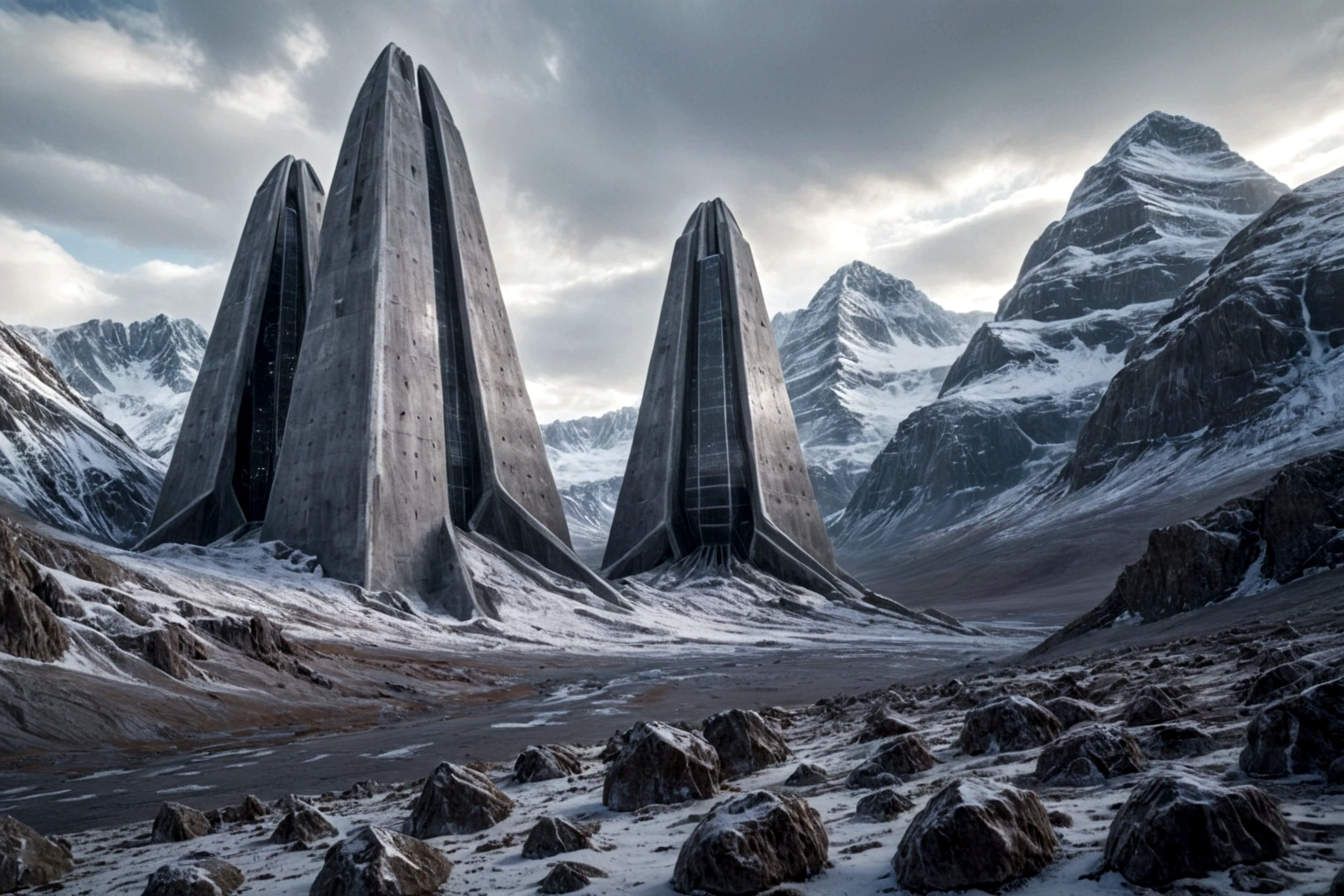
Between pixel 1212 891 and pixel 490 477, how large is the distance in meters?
37.0

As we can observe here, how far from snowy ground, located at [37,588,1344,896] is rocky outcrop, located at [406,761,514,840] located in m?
0.11

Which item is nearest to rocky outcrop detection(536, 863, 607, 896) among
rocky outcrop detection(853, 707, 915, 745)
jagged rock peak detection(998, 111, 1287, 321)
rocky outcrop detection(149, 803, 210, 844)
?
rocky outcrop detection(149, 803, 210, 844)

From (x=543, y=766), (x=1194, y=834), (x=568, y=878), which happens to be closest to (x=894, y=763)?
(x=568, y=878)

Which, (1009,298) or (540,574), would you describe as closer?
(540,574)

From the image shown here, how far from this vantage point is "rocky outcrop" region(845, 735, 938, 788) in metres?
4.88

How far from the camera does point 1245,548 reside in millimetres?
14156

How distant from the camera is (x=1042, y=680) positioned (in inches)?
315

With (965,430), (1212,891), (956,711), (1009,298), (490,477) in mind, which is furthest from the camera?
(1009,298)

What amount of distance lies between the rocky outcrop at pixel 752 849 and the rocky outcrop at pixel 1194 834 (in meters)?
1.03

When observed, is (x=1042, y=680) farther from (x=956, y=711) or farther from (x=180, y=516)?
(x=180, y=516)

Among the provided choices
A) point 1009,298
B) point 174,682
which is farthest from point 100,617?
point 1009,298

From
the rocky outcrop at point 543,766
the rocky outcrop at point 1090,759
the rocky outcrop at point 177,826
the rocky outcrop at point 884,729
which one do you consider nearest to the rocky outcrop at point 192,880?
the rocky outcrop at point 177,826

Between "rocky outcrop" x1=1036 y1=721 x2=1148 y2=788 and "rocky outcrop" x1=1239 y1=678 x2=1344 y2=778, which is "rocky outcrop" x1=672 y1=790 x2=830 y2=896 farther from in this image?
"rocky outcrop" x1=1239 y1=678 x2=1344 y2=778

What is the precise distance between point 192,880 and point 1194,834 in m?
3.79
